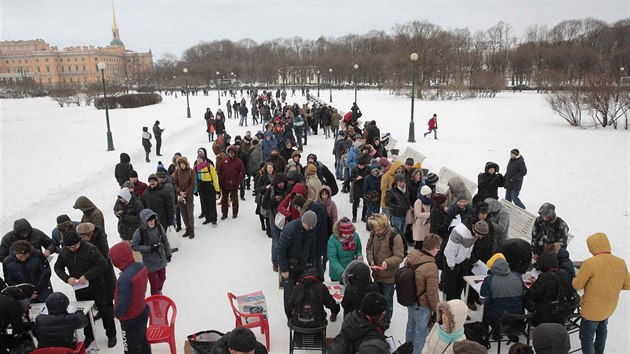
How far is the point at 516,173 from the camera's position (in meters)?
8.98

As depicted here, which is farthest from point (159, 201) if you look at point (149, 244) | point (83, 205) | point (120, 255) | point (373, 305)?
point (373, 305)

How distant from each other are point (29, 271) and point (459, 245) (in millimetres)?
5143

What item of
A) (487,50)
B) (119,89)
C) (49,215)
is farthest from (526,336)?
(487,50)

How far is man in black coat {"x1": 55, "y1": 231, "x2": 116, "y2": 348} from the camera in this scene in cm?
476

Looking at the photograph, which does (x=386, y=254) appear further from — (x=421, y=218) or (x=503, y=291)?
(x=421, y=218)

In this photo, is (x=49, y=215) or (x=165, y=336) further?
(x=49, y=215)


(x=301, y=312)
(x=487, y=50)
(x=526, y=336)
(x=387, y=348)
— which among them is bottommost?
(x=526, y=336)

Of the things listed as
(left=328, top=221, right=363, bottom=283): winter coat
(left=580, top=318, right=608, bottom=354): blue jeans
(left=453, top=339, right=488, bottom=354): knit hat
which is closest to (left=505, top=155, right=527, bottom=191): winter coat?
(left=580, top=318, right=608, bottom=354): blue jeans

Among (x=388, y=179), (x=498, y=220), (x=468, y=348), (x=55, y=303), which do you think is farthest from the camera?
(x=388, y=179)

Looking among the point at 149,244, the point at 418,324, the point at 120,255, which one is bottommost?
the point at 418,324

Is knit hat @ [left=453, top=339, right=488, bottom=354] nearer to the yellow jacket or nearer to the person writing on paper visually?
the yellow jacket

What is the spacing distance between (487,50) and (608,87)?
88791mm

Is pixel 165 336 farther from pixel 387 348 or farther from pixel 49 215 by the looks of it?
pixel 49 215

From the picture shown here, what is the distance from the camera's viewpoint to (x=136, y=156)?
16859 mm
